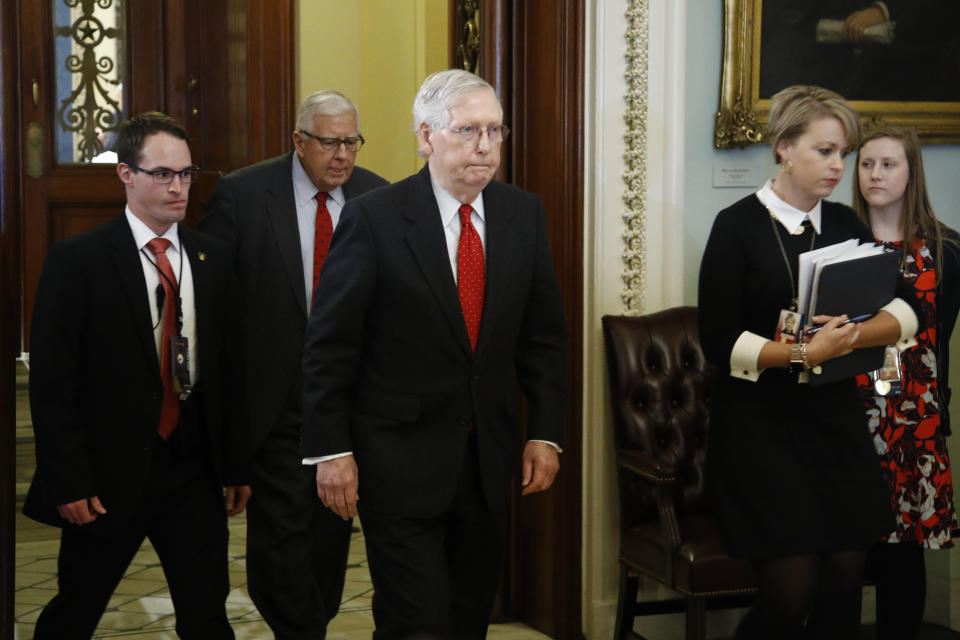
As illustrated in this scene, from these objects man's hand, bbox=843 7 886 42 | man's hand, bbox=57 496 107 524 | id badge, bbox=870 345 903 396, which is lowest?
man's hand, bbox=57 496 107 524

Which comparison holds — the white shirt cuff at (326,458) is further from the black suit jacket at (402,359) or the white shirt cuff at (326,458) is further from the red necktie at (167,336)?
the red necktie at (167,336)

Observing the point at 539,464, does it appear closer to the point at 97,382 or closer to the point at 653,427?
the point at 97,382

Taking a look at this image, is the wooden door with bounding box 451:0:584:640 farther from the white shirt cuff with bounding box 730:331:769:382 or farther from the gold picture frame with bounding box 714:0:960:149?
the white shirt cuff with bounding box 730:331:769:382

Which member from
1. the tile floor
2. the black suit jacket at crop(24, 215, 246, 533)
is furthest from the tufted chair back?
the black suit jacket at crop(24, 215, 246, 533)

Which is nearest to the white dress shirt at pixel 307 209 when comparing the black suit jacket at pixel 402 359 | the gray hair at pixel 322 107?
the gray hair at pixel 322 107

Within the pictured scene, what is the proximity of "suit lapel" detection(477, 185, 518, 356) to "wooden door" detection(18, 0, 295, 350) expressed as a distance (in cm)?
364

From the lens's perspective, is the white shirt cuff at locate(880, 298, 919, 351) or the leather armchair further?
the leather armchair

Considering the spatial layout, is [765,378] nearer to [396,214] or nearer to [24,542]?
[396,214]

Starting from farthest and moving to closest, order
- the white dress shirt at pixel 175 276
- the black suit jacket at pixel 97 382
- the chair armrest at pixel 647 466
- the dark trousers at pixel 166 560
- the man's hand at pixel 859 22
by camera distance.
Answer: the man's hand at pixel 859 22 → the chair armrest at pixel 647 466 → the white dress shirt at pixel 175 276 → the dark trousers at pixel 166 560 → the black suit jacket at pixel 97 382

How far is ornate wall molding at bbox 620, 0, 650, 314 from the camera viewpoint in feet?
13.7

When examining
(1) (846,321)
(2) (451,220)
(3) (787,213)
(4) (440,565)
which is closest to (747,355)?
(1) (846,321)

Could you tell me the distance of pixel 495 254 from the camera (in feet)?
9.18

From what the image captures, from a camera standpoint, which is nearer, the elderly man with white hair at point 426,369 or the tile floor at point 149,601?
the elderly man with white hair at point 426,369

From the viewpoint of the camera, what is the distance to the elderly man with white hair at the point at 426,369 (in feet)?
8.75
